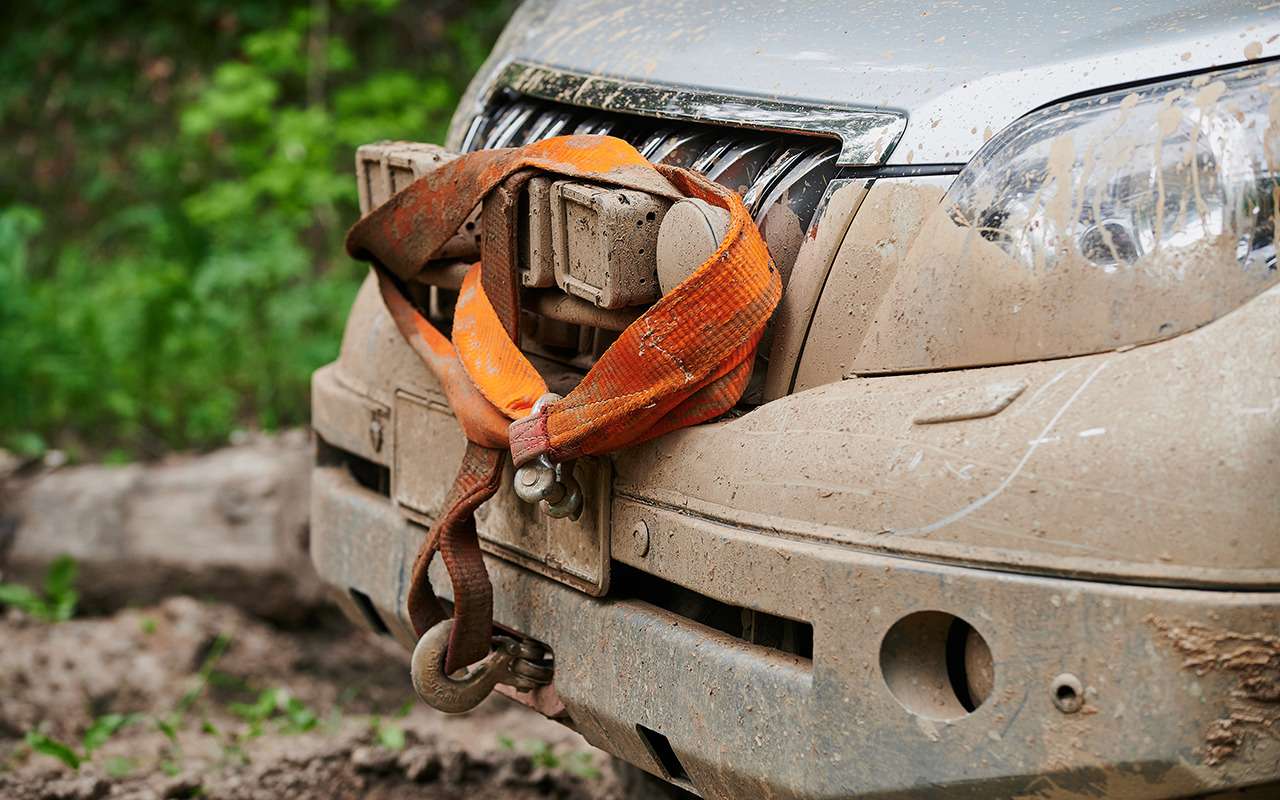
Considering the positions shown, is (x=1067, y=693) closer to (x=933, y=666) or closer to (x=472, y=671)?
(x=933, y=666)

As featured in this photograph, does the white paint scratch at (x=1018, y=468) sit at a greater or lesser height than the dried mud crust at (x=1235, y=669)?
greater

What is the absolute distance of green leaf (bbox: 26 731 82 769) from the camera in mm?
3506

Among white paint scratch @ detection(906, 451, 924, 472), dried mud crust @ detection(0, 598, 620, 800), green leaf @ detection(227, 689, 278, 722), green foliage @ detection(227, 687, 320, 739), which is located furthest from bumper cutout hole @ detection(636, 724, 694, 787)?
green leaf @ detection(227, 689, 278, 722)

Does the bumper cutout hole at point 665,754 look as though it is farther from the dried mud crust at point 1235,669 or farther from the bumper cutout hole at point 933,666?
the dried mud crust at point 1235,669

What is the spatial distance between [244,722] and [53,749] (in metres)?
0.63

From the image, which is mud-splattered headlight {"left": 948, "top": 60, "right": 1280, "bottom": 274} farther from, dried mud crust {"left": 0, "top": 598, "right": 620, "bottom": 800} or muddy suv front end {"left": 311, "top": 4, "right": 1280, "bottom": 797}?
dried mud crust {"left": 0, "top": 598, "right": 620, "bottom": 800}

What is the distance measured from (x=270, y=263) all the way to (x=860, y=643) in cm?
488

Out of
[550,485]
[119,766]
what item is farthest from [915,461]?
[119,766]

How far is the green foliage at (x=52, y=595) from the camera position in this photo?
4.69 m

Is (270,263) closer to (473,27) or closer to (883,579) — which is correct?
(473,27)

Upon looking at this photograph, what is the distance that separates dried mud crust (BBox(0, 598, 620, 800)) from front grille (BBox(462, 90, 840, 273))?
1574 mm

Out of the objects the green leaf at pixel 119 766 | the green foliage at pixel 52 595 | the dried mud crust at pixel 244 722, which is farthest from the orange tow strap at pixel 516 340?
the green foliage at pixel 52 595

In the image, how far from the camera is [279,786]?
3.43 metres

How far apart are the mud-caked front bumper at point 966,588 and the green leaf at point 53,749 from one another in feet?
5.72
